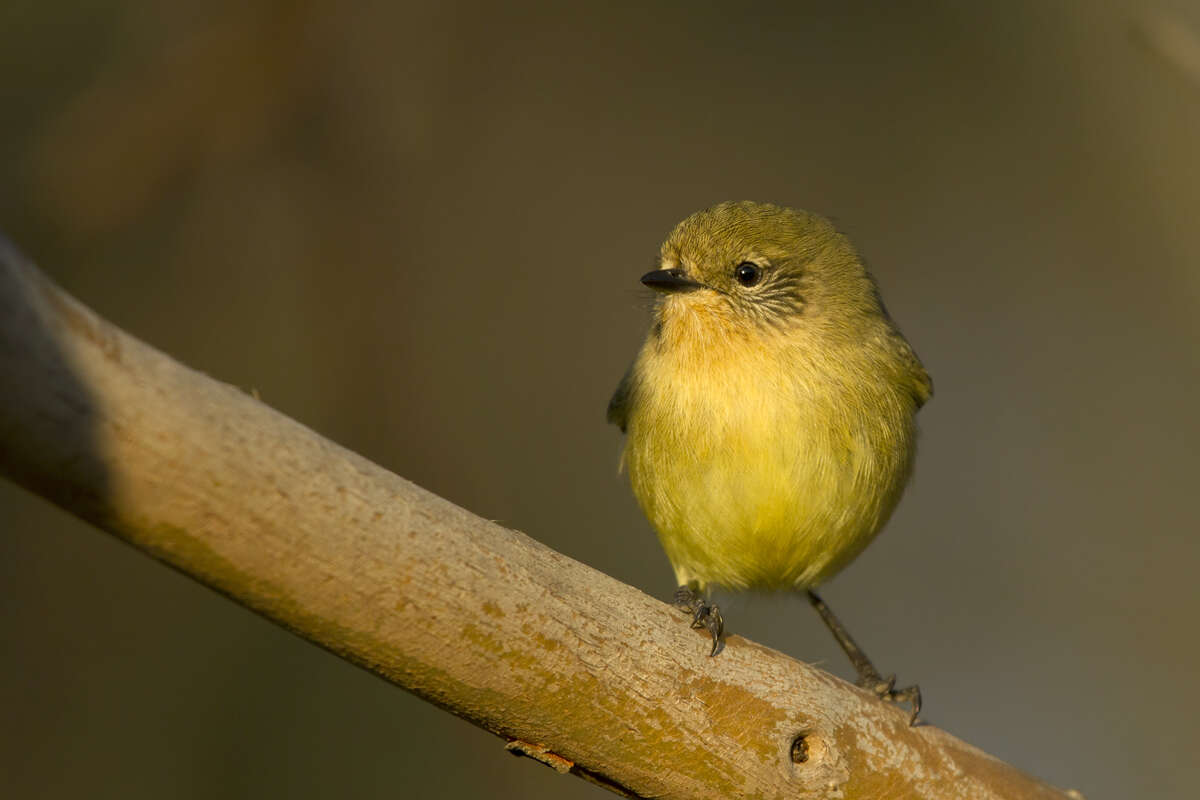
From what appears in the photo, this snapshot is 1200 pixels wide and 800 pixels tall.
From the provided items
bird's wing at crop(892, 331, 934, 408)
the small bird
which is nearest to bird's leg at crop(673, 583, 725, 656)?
the small bird

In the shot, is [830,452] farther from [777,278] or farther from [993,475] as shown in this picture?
[993,475]

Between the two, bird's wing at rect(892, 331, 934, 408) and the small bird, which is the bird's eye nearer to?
the small bird

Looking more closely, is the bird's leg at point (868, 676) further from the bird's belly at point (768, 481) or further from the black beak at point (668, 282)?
the black beak at point (668, 282)

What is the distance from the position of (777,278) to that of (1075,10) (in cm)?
392

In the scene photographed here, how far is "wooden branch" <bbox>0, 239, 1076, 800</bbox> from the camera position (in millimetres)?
1987

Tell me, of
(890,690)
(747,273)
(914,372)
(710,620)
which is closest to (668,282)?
(747,273)

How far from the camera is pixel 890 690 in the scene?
4090 millimetres

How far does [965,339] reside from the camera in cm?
720

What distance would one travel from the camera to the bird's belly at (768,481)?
3.71 metres

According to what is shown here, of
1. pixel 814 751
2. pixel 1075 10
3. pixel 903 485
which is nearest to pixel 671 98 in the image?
pixel 1075 10

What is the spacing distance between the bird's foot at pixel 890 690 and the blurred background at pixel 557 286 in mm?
1665

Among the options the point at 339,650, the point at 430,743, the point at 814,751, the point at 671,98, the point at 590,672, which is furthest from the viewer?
the point at 671,98

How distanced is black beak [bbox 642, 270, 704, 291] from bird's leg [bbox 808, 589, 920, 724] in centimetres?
127

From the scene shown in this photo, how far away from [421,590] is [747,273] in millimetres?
2148
